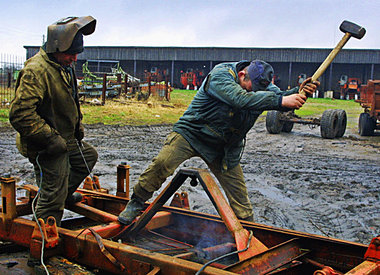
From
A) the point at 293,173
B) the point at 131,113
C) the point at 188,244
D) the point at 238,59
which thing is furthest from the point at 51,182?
the point at 238,59

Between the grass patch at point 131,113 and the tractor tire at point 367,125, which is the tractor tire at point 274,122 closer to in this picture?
the tractor tire at point 367,125

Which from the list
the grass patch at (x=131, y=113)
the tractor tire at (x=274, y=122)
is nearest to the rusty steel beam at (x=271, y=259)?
the tractor tire at (x=274, y=122)

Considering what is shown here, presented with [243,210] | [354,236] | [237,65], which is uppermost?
[237,65]

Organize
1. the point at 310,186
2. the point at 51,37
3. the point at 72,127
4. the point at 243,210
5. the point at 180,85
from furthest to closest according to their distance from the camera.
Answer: the point at 180,85 < the point at 310,186 < the point at 243,210 < the point at 72,127 < the point at 51,37

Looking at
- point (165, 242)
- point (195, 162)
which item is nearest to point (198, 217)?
point (165, 242)

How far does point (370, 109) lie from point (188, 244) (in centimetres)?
1221

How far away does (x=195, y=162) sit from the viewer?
854cm

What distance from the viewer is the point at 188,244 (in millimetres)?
3941

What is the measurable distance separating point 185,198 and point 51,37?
215 centimetres

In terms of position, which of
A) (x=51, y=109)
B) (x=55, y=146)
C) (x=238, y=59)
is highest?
(x=238, y=59)

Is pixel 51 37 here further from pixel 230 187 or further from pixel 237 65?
pixel 230 187

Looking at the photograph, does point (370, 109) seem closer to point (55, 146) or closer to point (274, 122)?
point (274, 122)

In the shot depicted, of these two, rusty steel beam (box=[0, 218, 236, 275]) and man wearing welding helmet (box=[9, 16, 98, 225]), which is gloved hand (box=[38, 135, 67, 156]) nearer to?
man wearing welding helmet (box=[9, 16, 98, 225])

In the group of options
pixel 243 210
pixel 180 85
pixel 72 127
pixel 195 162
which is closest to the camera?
pixel 72 127
